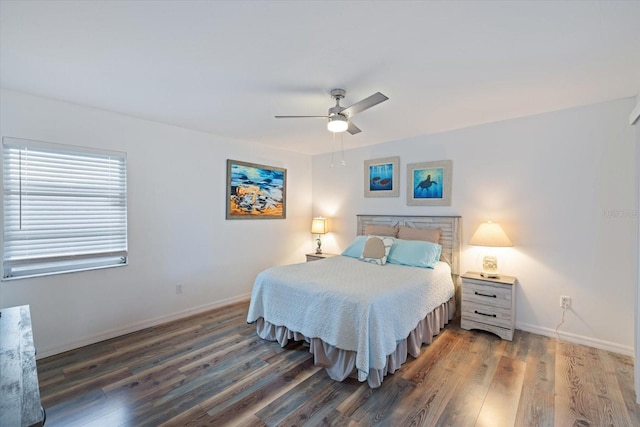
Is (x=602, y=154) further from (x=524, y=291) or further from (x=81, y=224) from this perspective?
(x=81, y=224)

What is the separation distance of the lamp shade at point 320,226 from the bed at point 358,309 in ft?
4.28

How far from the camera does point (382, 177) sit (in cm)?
439

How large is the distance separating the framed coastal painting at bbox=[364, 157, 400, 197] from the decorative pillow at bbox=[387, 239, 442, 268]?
3.13ft

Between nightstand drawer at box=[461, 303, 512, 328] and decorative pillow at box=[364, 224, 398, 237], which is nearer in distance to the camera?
nightstand drawer at box=[461, 303, 512, 328]

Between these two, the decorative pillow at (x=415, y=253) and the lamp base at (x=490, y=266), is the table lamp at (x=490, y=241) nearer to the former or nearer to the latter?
the lamp base at (x=490, y=266)

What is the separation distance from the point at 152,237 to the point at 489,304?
154 inches

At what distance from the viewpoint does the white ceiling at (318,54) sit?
1.53 metres

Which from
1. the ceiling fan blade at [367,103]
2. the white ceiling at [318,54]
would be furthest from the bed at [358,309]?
the white ceiling at [318,54]

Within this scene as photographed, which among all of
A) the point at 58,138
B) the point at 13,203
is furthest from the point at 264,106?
the point at 13,203

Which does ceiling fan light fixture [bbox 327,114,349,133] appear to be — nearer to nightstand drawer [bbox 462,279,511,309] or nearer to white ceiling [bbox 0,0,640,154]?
white ceiling [bbox 0,0,640,154]

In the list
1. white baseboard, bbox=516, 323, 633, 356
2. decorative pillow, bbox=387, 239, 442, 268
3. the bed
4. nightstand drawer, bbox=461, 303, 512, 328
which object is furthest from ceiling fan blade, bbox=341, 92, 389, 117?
white baseboard, bbox=516, 323, 633, 356

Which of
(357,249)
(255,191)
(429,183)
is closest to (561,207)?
(429,183)

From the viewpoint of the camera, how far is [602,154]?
2.79 m

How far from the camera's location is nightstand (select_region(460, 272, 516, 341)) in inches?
118
